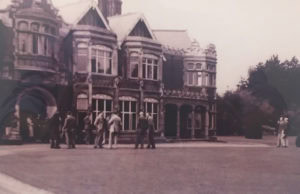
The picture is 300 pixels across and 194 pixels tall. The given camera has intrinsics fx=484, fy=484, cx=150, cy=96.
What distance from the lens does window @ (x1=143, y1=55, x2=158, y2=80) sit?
2353 cm

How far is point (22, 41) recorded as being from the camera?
55.0ft

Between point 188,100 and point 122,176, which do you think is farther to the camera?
point 188,100

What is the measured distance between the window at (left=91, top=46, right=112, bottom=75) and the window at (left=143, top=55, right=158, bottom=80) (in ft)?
7.21

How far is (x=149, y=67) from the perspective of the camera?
2380 cm

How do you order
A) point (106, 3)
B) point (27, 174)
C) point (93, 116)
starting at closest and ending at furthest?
point (27, 174)
point (93, 116)
point (106, 3)

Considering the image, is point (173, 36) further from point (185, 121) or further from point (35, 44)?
point (185, 121)

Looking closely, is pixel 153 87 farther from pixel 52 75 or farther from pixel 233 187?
pixel 233 187

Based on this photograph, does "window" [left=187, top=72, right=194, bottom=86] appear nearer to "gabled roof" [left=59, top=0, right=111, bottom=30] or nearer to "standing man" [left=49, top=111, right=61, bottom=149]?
"gabled roof" [left=59, top=0, right=111, bottom=30]

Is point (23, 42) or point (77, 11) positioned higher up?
point (77, 11)

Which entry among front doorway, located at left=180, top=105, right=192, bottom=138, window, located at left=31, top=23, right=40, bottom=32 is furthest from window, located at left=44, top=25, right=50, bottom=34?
front doorway, located at left=180, top=105, right=192, bottom=138

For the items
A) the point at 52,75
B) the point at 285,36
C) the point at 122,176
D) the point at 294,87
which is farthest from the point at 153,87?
the point at 122,176

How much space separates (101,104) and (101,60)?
2021 millimetres

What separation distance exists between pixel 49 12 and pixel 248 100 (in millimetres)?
7708

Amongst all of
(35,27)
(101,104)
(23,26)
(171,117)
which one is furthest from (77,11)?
(171,117)
